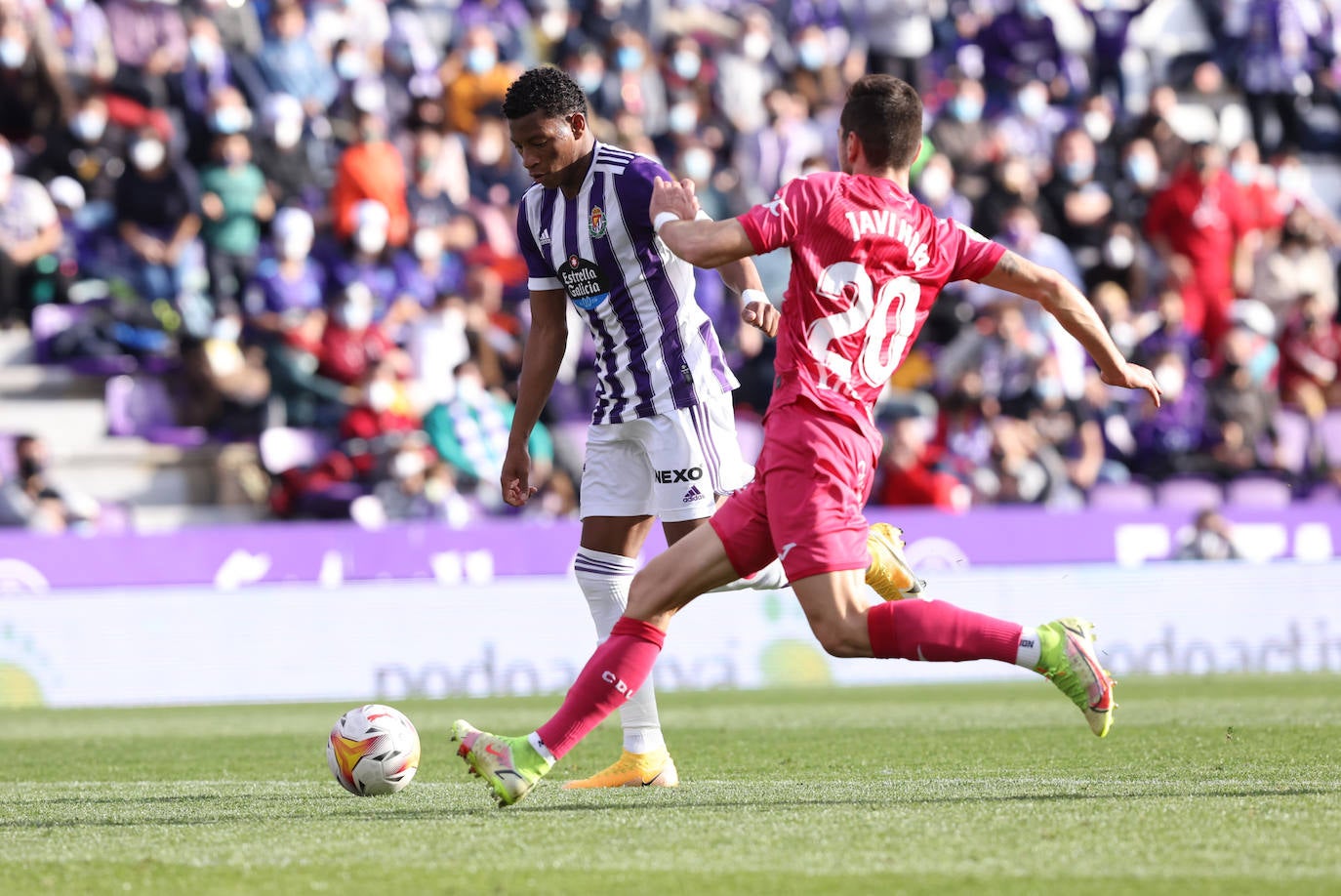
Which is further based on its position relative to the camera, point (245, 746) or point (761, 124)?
point (761, 124)

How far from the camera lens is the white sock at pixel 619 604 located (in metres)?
6.63

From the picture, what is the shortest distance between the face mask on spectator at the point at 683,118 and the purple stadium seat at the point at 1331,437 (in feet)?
19.8

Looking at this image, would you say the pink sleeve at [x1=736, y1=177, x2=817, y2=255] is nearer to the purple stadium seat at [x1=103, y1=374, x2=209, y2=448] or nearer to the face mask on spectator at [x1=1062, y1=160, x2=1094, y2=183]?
the purple stadium seat at [x1=103, y1=374, x2=209, y2=448]

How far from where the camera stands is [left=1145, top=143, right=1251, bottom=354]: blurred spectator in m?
16.9

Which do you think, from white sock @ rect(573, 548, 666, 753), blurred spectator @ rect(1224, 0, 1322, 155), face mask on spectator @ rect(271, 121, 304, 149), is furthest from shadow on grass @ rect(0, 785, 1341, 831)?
blurred spectator @ rect(1224, 0, 1322, 155)

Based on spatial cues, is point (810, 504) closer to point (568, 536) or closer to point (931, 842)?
point (931, 842)

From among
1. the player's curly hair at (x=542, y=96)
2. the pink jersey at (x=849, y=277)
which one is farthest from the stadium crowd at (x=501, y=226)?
the pink jersey at (x=849, y=277)

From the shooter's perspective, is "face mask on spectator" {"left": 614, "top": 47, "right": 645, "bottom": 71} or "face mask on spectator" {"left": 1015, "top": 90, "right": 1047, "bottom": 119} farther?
"face mask on spectator" {"left": 1015, "top": 90, "right": 1047, "bottom": 119}

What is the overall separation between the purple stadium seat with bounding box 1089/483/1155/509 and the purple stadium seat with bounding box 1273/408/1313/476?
4.55ft

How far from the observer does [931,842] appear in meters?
4.76

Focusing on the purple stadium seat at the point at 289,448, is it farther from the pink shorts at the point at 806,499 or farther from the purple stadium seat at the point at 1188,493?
the pink shorts at the point at 806,499

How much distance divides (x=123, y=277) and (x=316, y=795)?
29.2ft

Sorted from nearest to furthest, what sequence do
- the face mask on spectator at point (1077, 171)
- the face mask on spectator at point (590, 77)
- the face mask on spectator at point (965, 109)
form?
the face mask on spectator at point (590, 77), the face mask on spectator at point (1077, 171), the face mask on spectator at point (965, 109)

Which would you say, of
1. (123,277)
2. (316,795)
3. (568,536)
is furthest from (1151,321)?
(316,795)
